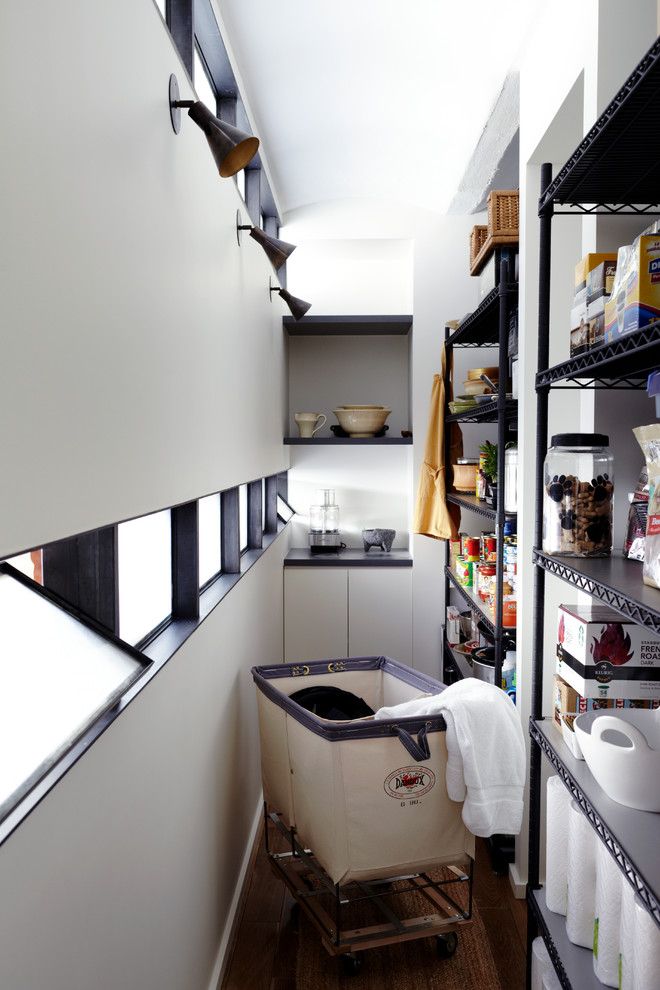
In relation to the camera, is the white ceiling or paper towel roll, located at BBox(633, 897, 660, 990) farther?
the white ceiling

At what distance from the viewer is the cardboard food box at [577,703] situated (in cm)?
156

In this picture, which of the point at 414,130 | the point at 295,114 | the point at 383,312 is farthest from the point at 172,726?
the point at 383,312

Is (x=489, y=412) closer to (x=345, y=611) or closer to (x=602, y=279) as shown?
(x=602, y=279)

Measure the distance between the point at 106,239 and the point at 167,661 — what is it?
2.63 ft

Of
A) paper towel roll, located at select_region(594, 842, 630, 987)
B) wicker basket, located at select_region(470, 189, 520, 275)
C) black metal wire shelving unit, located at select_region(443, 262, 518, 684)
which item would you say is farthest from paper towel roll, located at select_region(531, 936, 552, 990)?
wicker basket, located at select_region(470, 189, 520, 275)

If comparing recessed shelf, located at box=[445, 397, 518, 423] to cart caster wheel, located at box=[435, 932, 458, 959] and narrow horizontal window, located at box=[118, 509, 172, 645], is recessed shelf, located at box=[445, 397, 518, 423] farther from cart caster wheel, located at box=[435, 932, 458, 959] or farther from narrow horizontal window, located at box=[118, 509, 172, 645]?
cart caster wheel, located at box=[435, 932, 458, 959]

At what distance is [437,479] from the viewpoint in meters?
3.87

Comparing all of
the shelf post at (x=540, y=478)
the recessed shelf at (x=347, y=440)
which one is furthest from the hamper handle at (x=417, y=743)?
the recessed shelf at (x=347, y=440)

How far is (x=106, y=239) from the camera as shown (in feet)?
3.50

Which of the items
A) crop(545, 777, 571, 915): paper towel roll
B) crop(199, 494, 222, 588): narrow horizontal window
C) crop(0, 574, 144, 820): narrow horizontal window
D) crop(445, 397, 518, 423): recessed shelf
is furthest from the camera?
crop(445, 397, 518, 423): recessed shelf

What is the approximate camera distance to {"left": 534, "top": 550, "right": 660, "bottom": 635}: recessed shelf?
3.78 ft

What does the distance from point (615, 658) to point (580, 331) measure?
66cm

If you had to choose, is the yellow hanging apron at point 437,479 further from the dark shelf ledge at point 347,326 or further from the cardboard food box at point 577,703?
the cardboard food box at point 577,703

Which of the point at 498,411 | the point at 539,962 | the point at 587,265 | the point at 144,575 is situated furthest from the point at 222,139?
the point at 539,962
